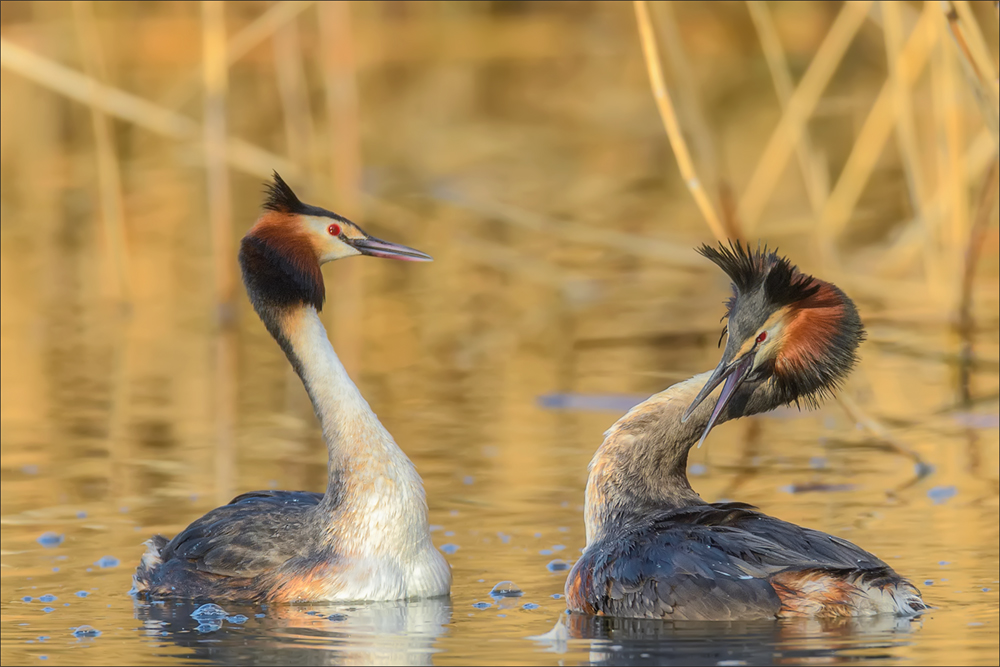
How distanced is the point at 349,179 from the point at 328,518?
955 cm

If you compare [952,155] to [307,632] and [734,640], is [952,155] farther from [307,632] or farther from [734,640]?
[307,632]

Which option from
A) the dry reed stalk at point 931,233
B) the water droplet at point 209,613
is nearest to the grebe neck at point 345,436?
the water droplet at point 209,613

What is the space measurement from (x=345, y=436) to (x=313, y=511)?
0.36 m

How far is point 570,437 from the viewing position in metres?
10.8

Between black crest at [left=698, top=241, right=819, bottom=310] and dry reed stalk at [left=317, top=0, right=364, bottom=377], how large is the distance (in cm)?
620

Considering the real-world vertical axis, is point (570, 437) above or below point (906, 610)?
above

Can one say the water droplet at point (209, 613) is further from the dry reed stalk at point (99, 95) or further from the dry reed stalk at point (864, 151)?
the dry reed stalk at point (864, 151)

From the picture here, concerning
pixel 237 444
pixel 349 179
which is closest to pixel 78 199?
pixel 349 179

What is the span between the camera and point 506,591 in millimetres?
7562

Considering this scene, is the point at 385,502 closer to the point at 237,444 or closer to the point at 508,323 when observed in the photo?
the point at 237,444

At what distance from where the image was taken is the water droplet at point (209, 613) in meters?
7.44

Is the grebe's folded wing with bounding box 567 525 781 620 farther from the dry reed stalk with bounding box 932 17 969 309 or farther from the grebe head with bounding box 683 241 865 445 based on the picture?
the dry reed stalk with bounding box 932 17 969 309

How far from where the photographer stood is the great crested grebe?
775 centimetres

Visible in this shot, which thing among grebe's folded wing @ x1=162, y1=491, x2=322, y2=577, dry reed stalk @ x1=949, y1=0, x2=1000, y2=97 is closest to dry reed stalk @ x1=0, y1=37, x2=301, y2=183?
grebe's folded wing @ x1=162, y1=491, x2=322, y2=577
